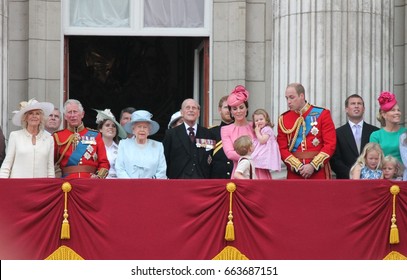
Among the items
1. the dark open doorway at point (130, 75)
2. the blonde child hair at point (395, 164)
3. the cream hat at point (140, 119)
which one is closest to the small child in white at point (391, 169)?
the blonde child hair at point (395, 164)

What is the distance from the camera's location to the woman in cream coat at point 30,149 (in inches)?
798

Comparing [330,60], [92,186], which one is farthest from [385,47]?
[92,186]

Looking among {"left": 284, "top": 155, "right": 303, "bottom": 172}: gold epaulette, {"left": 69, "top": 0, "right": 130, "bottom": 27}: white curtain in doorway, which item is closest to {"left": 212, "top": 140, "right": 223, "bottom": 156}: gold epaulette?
{"left": 284, "top": 155, "right": 303, "bottom": 172}: gold epaulette

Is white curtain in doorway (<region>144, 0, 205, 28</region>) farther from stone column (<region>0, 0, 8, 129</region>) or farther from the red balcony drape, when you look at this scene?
the red balcony drape

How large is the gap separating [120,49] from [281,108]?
5.54 m

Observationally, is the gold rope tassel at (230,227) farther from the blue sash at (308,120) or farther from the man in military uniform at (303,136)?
the blue sash at (308,120)

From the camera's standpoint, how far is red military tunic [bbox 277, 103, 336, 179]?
20.9 meters

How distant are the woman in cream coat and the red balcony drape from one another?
59cm

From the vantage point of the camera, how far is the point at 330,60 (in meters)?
22.8

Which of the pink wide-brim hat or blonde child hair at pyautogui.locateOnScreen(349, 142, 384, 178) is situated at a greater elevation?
the pink wide-brim hat

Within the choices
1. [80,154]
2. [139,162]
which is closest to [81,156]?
[80,154]

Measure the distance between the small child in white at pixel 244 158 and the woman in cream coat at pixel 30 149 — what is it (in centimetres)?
230

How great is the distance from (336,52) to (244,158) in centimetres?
326

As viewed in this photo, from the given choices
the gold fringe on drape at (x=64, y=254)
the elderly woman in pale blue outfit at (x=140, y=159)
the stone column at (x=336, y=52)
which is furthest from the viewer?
the stone column at (x=336, y=52)
